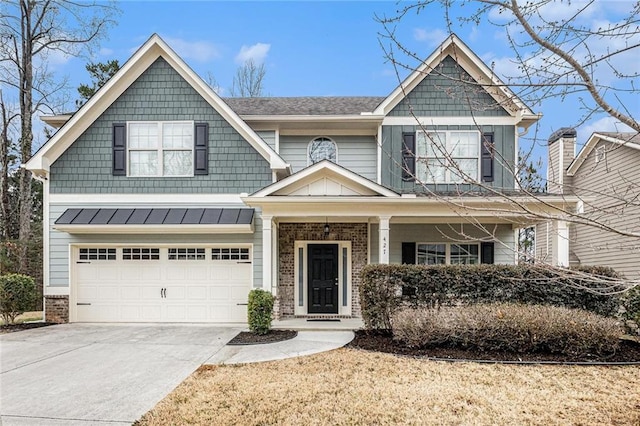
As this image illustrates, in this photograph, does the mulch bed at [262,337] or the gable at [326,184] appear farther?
the gable at [326,184]

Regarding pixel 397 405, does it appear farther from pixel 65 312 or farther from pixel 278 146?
pixel 65 312

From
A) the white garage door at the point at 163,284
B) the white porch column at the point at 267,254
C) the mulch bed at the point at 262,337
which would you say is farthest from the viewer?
the white garage door at the point at 163,284

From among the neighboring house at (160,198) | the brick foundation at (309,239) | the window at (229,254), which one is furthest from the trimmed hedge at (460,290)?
the window at (229,254)

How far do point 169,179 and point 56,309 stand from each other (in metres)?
4.52

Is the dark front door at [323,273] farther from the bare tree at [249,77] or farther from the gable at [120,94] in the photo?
the bare tree at [249,77]

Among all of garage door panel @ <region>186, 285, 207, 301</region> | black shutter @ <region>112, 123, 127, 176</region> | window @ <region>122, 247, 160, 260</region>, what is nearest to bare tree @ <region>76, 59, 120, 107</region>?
black shutter @ <region>112, 123, 127, 176</region>

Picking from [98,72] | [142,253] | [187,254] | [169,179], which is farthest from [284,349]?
[98,72]

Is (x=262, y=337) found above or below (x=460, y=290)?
below

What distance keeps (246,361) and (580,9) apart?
6.53 metres

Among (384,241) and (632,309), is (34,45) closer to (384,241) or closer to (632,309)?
(384,241)

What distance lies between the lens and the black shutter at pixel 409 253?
39.3 ft

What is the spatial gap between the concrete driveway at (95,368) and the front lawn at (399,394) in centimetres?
54

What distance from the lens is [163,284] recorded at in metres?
11.1

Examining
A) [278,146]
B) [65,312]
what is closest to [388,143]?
[278,146]
